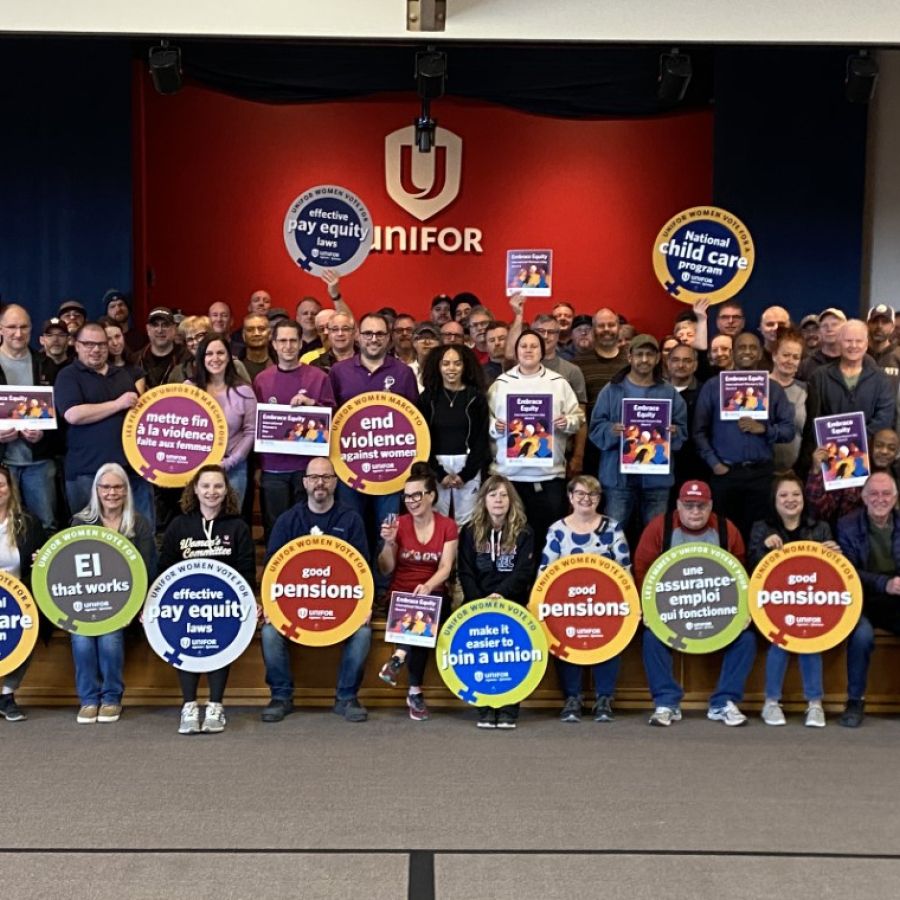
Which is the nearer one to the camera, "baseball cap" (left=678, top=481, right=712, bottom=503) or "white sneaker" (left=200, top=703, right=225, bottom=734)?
"white sneaker" (left=200, top=703, right=225, bottom=734)

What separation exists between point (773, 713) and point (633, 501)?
1.17 metres

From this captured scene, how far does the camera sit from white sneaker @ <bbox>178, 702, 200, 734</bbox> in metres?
6.16

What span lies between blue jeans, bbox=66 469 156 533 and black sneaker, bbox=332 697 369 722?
1.18m

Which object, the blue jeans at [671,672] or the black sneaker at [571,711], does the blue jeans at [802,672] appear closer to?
the blue jeans at [671,672]

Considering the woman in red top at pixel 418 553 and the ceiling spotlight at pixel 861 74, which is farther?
the ceiling spotlight at pixel 861 74

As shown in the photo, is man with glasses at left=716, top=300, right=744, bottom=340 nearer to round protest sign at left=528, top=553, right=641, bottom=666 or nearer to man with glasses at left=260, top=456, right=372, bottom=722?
round protest sign at left=528, top=553, right=641, bottom=666

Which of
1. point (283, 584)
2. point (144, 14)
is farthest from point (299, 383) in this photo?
point (144, 14)

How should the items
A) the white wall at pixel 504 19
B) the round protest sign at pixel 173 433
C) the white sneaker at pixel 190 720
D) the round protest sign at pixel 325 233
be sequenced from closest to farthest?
1. the white sneaker at pixel 190 720
2. the round protest sign at pixel 173 433
3. the white wall at pixel 504 19
4. the round protest sign at pixel 325 233

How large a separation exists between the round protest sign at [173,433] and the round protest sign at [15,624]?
77 cm

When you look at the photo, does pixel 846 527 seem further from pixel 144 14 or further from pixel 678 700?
pixel 144 14

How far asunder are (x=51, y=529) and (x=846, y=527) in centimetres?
372

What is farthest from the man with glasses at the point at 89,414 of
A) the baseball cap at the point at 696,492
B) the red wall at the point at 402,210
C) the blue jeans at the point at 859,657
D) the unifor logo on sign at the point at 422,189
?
the unifor logo on sign at the point at 422,189

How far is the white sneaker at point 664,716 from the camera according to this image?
636 cm

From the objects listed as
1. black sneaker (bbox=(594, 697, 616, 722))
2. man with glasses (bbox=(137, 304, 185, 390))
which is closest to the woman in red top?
black sneaker (bbox=(594, 697, 616, 722))
